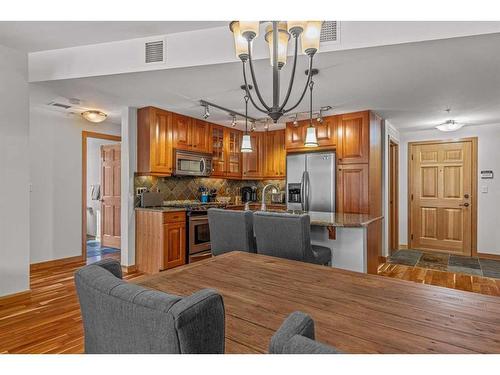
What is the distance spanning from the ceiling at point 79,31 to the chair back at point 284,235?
1572 mm

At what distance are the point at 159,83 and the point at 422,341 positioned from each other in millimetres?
3053

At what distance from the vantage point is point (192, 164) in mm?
4590

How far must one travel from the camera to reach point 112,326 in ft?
2.09

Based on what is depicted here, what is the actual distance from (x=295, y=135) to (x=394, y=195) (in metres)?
2.24

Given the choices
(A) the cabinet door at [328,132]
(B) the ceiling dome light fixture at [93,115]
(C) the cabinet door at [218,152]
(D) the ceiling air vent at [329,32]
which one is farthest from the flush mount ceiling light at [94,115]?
(D) the ceiling air vent at [329,32]

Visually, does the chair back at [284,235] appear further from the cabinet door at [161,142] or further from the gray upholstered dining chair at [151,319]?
the cabinet door at [161,142]

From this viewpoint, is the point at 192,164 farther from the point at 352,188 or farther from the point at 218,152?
the point at 352,188

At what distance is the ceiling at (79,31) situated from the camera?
7.54 ft

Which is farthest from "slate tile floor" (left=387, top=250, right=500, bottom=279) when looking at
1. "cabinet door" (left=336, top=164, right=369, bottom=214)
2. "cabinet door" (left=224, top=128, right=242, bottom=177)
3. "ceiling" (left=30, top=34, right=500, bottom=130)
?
"cabinet door" (left=224, top=128, right=242, bottom=177)

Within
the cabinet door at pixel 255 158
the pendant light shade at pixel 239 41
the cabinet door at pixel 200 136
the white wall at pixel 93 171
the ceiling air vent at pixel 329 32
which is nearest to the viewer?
Result: the pendant light shade at pixel 239 41

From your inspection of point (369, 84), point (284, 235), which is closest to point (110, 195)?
point (284, 235)
